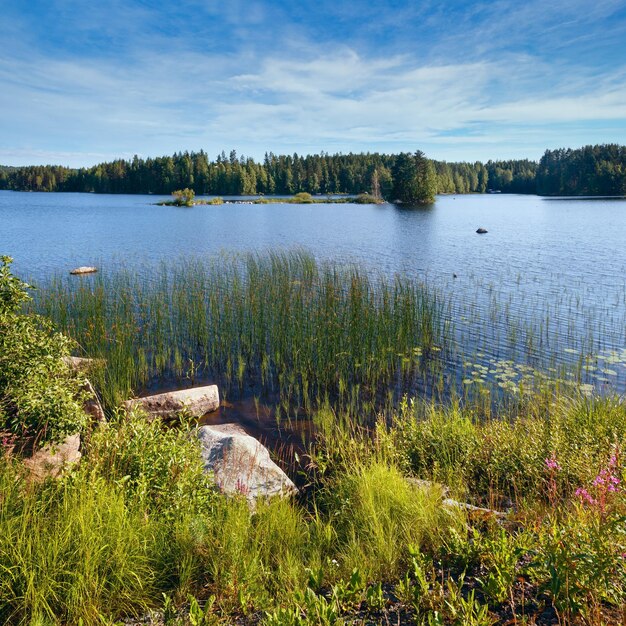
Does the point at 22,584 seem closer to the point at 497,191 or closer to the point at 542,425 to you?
the point at 542,425

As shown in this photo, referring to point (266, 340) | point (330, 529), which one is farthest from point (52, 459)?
point (266, 340)

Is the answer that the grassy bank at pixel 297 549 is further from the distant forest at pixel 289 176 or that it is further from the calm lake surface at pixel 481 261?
the distant forest at pixel 289 176

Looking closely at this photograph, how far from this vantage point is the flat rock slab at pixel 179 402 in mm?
7971

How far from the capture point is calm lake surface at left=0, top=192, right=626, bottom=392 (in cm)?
1195

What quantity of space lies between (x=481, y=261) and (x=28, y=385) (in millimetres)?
24367

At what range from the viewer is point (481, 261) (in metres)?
25.1

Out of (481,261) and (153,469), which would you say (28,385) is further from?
(481,261)

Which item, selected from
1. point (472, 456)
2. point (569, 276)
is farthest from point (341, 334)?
point (569, 276)

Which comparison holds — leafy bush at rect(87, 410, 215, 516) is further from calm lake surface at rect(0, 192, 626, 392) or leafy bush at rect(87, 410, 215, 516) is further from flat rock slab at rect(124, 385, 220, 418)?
calm lake surface at rect(0, 192, 626, 392)

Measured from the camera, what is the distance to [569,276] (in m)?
20.4

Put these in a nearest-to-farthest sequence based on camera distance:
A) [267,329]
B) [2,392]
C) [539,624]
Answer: [539,624] < [2,392] < [267,329]

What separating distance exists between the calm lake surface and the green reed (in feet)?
6.34

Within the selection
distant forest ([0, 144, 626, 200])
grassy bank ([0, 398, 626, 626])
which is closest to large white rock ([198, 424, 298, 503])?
grassy bank ([0, 398, 626, 626])

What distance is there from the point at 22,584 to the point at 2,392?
2.05 m
